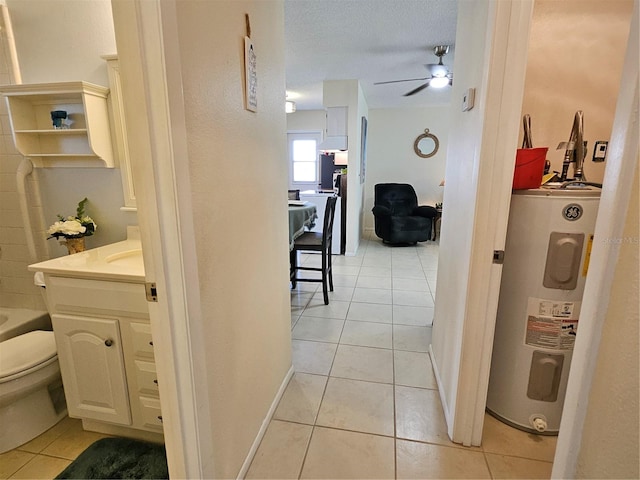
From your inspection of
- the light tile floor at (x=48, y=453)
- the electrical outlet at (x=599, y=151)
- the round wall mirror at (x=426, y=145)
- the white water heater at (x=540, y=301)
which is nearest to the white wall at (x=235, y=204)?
the light tile floor at (x=48, y=453)

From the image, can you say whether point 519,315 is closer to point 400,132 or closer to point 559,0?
point 559,0

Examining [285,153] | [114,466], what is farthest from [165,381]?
[285,153]

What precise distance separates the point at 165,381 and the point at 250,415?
582 mm

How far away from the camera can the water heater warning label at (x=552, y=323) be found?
4.62 feet

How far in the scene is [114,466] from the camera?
1.37m

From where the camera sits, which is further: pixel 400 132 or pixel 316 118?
pixel 316 118

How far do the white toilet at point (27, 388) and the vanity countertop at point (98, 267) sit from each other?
18.4 inches

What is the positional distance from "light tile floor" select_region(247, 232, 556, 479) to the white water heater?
183 millimetres

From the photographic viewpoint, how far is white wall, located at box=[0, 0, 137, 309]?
5.47 feet

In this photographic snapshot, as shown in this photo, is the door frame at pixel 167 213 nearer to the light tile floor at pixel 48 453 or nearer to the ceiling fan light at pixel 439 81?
the light tile floor at pixel 48 453

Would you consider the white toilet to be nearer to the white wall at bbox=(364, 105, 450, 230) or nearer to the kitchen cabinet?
the kitchen cabinet

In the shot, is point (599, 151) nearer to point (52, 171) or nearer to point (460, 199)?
point (460, 199)

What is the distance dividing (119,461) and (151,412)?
0.88 feet

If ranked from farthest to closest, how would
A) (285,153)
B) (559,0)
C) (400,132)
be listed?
(400,132) → (285,153) → (559,0)
